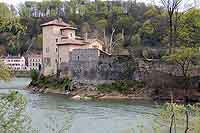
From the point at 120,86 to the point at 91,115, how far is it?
10142mm

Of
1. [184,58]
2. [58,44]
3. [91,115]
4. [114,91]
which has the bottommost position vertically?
[91,115]

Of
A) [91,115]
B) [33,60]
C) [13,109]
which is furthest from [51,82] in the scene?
[33,60]

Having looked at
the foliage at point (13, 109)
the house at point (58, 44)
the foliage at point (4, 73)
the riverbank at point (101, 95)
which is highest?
the house at point (58, 44)

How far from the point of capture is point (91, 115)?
75.8 ft

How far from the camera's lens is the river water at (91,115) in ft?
61.5

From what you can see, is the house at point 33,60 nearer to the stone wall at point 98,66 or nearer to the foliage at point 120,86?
the stone wall at point 98,66

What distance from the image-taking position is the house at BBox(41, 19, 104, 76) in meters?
37.4

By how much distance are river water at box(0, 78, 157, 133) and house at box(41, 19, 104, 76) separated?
6.80 meters

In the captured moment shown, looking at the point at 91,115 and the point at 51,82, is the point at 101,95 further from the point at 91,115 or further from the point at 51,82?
the point at 91,115

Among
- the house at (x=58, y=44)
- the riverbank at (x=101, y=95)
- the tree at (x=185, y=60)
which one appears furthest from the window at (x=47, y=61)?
the tree at (x=185, y=60)

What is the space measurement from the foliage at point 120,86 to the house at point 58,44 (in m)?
5.22

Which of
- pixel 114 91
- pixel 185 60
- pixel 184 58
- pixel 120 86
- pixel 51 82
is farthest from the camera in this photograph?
pixel 51 82

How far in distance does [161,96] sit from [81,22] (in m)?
54.0

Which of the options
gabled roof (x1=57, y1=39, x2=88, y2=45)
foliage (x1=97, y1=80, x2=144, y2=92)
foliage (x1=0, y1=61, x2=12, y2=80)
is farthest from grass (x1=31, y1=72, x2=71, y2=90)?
foliage (x1=0, y1=61, x2=12, y2=80)
